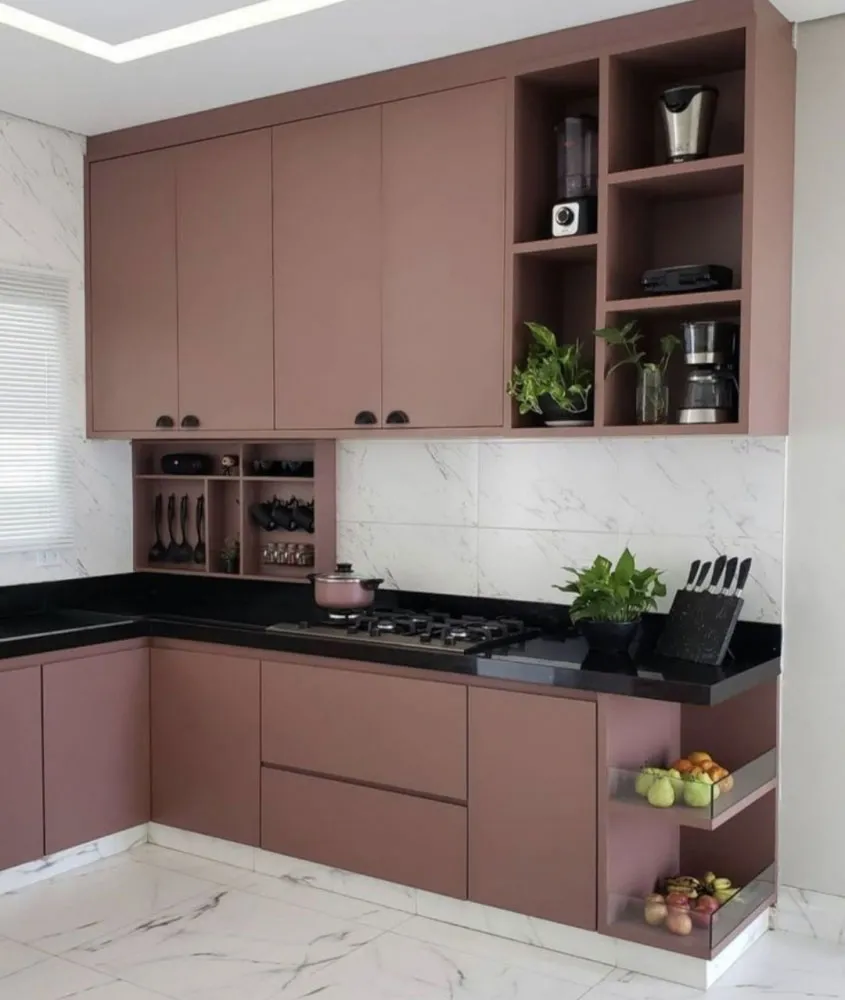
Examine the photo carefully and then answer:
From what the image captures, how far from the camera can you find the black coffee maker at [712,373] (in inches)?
119

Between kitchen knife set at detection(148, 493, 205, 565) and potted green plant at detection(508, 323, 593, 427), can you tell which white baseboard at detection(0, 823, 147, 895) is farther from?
potted green plant at detection(508, 323, 593, 427)

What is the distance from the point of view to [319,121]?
3.71 m

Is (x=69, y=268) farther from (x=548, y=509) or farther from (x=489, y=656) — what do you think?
(x=489, y=656)

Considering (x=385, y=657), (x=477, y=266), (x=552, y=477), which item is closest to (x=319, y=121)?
(x=477, y=266)

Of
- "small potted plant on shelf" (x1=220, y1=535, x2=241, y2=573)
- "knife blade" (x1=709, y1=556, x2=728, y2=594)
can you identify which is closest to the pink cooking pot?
"small potted plant on shelf" (x1=220, y1=535, x2=241, y2=573)

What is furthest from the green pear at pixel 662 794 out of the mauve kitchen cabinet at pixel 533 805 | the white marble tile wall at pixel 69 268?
the white marble tile wall at pixel 69 268

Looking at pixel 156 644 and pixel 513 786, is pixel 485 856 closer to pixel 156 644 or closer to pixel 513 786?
pixel 513 786

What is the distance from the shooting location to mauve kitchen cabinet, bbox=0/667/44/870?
11.5 ft

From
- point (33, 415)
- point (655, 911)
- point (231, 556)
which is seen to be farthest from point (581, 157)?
point (33, 415)

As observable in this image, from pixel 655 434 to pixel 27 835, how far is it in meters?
2.31

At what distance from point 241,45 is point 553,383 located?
1.35 metres

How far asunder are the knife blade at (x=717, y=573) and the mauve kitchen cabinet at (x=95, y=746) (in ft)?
6.38

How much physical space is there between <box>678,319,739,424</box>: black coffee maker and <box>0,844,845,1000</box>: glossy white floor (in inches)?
58.3

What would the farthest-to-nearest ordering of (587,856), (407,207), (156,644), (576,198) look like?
(156,644) → (407,207) → (576,198) → (587,856)
